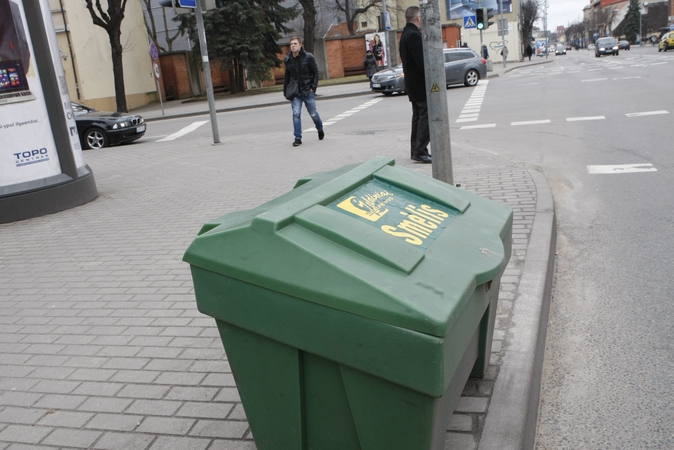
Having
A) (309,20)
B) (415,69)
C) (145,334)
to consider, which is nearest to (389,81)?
(415,69)

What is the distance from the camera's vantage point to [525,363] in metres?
3.19

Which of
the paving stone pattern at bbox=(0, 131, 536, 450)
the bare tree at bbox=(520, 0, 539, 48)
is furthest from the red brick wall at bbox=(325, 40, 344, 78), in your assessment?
the bare tree at bbox=(520, 0, 539, 48)

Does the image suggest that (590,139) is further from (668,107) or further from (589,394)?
(589,394)

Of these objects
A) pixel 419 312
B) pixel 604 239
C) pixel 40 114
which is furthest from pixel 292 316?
pixel 40 114

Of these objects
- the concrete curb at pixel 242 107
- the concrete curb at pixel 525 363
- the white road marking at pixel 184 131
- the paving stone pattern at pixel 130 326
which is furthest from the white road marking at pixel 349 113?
the concrete curb at pixel 525 363

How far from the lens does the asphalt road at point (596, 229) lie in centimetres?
302

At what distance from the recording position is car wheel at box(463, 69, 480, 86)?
24719 mm

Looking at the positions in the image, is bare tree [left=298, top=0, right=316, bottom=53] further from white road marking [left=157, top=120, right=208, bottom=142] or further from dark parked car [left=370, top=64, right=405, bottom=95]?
white road marking [left=157, top=120, right=208, bottom=142]

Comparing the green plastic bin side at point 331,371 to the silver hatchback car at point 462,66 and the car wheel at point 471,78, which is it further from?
the car wheel at point 471,78

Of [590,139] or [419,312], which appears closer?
[419,312]

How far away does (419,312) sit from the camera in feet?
6.20

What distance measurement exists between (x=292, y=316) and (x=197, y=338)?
1.92 m

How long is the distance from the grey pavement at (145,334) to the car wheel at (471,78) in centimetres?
1748

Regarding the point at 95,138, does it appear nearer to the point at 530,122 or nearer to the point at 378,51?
the point at 530,122
